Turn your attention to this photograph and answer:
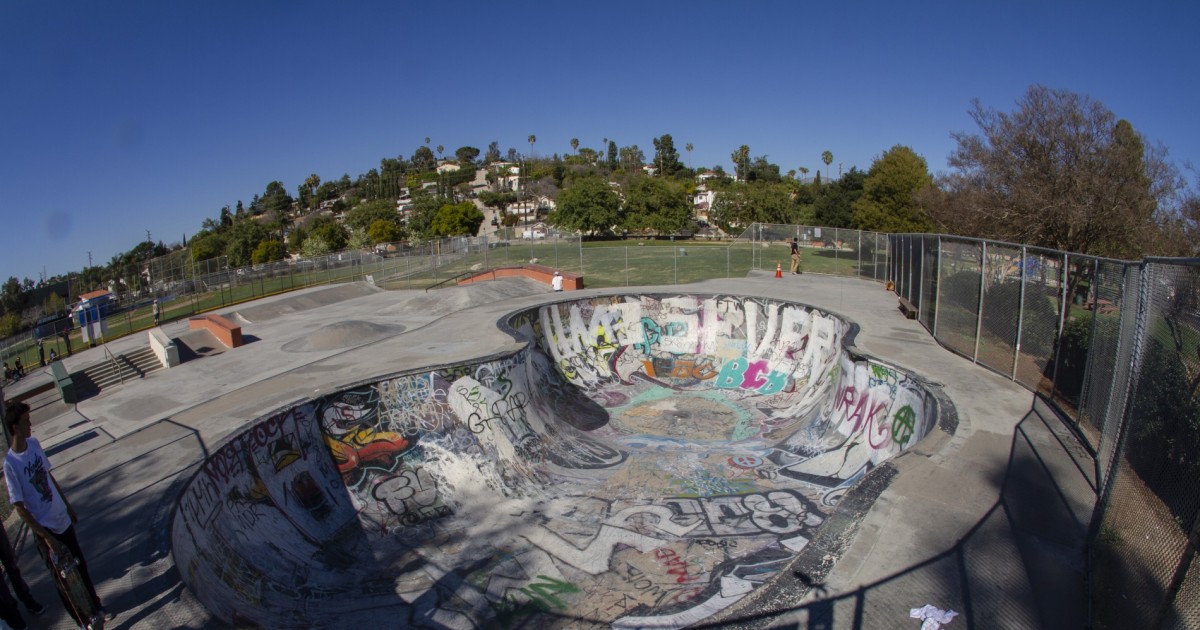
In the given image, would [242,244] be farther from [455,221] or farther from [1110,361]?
[1110,361]

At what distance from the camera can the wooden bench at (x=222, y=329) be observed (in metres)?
19.2

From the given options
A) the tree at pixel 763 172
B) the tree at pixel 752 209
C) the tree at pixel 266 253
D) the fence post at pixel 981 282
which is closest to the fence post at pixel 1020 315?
the fence post at pixel 981 282

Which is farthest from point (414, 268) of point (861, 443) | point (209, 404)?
point (861, 443)

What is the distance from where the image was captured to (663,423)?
14.8 meters

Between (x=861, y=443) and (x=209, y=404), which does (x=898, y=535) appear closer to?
(x=861, y=443)

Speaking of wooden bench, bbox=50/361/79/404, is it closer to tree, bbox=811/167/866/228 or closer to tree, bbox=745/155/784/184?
tree, bbox=811/167/866/228

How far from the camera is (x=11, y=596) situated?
203 inches

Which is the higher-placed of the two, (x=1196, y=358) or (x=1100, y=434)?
(x=1196, y=358)

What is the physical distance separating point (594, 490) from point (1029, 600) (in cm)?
753

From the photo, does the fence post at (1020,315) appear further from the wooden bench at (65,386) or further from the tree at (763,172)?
the tree at (763,172)

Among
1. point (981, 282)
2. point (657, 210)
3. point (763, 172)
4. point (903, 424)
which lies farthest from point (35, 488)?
point (763, 172)

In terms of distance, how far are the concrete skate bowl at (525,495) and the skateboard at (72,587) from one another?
90cm

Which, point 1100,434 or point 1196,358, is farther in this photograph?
point 1100,434

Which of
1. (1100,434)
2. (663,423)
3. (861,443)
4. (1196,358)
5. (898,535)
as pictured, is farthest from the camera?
(663,423)
